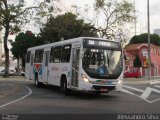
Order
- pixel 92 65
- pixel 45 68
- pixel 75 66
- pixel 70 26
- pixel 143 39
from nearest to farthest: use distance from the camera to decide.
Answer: pixel 92 65, pixel 75 66, pixel 45 68, pixel 70 26, pixel 143 39

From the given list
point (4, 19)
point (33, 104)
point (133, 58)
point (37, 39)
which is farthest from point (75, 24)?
point (133, 58)

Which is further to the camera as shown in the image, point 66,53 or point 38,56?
point 38,56

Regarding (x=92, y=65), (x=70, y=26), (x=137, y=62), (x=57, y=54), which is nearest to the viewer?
(x=92, y=65)

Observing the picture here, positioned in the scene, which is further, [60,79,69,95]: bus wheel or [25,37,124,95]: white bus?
A: [60,79,69,95]: bus wheel

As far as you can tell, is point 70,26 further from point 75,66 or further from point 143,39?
point 143,39

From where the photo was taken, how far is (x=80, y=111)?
591 inches

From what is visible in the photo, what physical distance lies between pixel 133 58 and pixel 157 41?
85.4 feet

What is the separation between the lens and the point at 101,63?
19906mm

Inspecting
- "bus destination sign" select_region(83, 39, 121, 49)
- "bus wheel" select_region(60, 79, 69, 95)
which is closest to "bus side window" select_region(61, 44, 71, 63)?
"bus wheel" select_region(60, 79, 69, 95)

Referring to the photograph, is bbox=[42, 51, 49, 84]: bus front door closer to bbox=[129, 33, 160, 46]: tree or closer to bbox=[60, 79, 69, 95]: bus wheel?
bbox=[60, 79, 69, 95]: bus wheel

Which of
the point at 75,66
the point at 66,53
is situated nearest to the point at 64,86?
the point at 66,53

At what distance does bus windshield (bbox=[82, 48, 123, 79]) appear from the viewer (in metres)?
19.9

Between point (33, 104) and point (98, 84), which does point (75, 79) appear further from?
point (33, 104)

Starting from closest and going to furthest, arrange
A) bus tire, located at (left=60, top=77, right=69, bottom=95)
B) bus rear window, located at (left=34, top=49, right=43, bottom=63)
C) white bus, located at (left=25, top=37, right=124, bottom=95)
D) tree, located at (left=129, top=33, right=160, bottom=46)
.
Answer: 1. white bus, located at (left=25, top=37, right=124, bottom=95)
2. bus tire, located at (left=60, top=77, right=69, bottom=95)
3. bus rear window, located at (left=34, top=49, right=43, bottom=63)
4. tree, located at (left=129, top=33, right=160, bottom=46)
